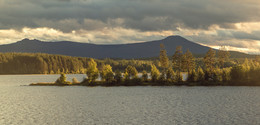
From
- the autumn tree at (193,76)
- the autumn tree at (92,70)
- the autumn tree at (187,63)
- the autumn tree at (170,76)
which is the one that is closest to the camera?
the autumn tree at (92,70)

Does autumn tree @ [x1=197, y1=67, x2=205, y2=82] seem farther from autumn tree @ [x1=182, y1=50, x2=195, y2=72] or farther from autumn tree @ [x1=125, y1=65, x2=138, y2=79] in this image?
autumn tree @ [x1=125, y1=65, x2=138, y2=79]

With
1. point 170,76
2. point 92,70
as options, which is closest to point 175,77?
point 170,76

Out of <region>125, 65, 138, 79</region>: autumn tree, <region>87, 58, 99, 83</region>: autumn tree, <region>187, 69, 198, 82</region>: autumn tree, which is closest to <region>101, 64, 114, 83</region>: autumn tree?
<region>87, 58, 99, 83</region>: autumn tree

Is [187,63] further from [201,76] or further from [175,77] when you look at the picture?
[175,77]

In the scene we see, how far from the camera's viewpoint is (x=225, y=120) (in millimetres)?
57844

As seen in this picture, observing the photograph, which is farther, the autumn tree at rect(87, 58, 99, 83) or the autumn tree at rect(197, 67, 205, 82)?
the autumn tree at rect(197, 67, 205, 82)

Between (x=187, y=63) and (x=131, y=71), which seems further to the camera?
(x=187, y=63)

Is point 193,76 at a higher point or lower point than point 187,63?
lower

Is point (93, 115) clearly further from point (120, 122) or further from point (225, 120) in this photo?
point (225, 120)

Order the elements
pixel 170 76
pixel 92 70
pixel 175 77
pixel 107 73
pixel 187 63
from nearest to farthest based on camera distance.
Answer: pixel 92 70 < pixel 107 73 < pixel 170 76 < pixel 175 77 < pixel 187 63

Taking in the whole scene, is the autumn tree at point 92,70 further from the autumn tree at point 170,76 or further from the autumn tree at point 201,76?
the autumn tree at point 201,76

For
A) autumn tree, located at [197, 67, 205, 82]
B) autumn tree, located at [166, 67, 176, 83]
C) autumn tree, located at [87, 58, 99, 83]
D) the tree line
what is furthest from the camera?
autumn tree, located at [197, 67, 205, 82]

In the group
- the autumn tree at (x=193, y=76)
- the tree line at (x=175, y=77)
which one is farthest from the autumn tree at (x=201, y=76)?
the autumn tree at (x=193, y=76)

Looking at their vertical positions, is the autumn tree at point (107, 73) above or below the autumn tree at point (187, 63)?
below
